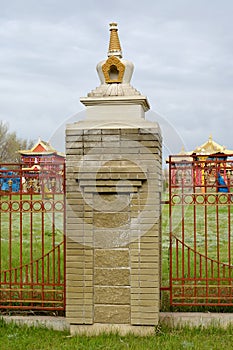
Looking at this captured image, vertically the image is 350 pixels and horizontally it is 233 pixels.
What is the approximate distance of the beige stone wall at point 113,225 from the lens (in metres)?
4.64

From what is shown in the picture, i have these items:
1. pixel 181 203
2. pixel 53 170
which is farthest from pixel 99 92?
pixel 181 203

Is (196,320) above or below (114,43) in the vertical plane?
below

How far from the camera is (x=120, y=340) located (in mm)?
4480

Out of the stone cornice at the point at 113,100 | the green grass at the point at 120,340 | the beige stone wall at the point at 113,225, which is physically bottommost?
the green grass at the point at 120,340

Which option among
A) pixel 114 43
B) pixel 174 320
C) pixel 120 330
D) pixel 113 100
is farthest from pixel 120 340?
pixel 114 43

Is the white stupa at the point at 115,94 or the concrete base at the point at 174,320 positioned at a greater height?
the white stupa at the point at 115,94

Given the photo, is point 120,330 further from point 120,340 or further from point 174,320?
point 174,320

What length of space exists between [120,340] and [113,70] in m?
2.70

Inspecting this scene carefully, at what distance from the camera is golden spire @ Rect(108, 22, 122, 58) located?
4.91 m

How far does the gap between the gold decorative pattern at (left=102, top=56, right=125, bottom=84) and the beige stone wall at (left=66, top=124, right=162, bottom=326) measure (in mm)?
600

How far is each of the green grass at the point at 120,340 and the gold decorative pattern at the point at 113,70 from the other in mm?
2579

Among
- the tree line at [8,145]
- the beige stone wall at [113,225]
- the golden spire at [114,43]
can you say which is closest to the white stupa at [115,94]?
the golden spire at [114,43]

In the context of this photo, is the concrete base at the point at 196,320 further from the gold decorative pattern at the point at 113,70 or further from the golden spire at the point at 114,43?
the golden spire at the point at 114,43

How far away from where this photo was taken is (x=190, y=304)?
5.09 metres
